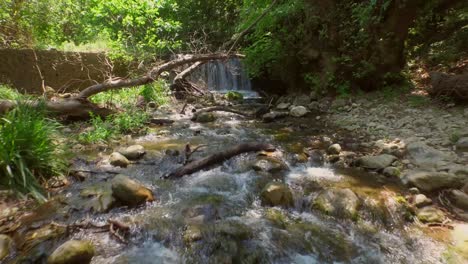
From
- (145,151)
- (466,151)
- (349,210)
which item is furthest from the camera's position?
(145,151)

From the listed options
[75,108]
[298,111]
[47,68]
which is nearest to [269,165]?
[298,111]

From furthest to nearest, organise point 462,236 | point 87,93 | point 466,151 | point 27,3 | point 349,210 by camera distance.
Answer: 1. point 27,3
2. point 87,93
3. point 466,151
4. point 349,210
5. point 462,236

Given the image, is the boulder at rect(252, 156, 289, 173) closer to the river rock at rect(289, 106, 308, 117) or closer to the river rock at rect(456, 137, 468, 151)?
the river rock at rect(456, 137, 468, 151)

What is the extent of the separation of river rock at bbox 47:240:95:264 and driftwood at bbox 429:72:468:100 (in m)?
6.83

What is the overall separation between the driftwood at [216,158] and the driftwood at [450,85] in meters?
3.91

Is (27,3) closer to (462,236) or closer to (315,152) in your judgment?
(315,152)

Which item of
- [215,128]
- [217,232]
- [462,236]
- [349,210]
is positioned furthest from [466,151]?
[215,128]

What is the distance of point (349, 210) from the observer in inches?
141

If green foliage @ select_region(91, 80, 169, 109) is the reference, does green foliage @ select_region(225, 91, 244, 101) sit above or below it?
below

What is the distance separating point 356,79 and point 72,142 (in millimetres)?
7183

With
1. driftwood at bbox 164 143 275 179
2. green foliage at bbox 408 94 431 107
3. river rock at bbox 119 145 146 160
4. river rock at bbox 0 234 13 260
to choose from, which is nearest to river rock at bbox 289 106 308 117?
green foliage at bbox 408 94 431 107

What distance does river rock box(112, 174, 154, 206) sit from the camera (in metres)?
3.67

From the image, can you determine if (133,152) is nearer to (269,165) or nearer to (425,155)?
(269,165)

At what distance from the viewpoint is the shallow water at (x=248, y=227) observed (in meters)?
2.98
